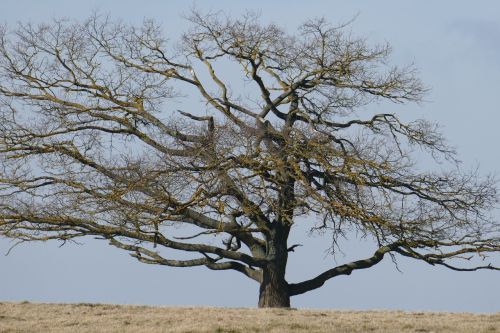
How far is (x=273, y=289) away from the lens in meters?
25.2

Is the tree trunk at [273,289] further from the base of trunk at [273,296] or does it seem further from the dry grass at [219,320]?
the dry grass at [219,320]

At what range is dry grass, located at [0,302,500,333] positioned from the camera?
66.3 ft

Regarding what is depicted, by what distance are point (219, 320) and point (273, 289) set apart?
4.18 m

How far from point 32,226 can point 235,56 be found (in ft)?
24.9

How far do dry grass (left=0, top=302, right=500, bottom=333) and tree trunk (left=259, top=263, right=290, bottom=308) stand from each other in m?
1.28

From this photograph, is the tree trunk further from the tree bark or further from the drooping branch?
the drooping branch

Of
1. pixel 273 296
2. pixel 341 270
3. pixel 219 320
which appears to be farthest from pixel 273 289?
pixel 219 320

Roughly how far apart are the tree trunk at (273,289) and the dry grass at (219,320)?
1.28 metres

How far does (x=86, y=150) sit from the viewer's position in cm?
2602

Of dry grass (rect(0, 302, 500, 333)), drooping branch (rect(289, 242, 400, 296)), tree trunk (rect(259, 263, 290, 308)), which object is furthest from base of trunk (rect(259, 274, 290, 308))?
dry grass (rect(0, 302, 500, 333))

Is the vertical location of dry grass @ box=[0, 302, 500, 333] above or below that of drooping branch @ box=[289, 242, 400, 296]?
below

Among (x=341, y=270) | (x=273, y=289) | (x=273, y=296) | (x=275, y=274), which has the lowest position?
(x=273, y=296)

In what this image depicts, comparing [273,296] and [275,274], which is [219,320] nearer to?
[273,296]

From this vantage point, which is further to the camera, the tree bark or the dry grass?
the tree bark
